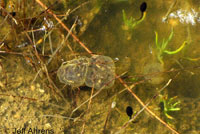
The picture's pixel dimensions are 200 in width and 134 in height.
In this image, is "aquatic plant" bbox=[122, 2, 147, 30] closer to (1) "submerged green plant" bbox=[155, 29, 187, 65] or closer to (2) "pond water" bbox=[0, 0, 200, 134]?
(2) "pond water" bbox=[0, 0, 200, 134]

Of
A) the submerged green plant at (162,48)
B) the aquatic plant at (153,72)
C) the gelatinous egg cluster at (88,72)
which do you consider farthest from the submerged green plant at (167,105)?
the gelatinous egg cluster at (88,72)

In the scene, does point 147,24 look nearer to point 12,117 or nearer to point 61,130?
point 61,130

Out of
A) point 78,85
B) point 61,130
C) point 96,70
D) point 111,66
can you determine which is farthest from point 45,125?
point 111,66

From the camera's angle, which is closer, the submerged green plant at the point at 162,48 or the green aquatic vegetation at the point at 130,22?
the submerged green plant at the point at 162,48

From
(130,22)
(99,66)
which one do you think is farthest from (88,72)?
(130,22)

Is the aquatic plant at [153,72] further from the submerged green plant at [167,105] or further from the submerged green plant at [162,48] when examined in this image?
the submerged green plant at [167,105]

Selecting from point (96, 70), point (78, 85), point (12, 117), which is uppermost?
point (96, 70)

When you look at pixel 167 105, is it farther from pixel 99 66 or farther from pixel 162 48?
pixel 99 66
